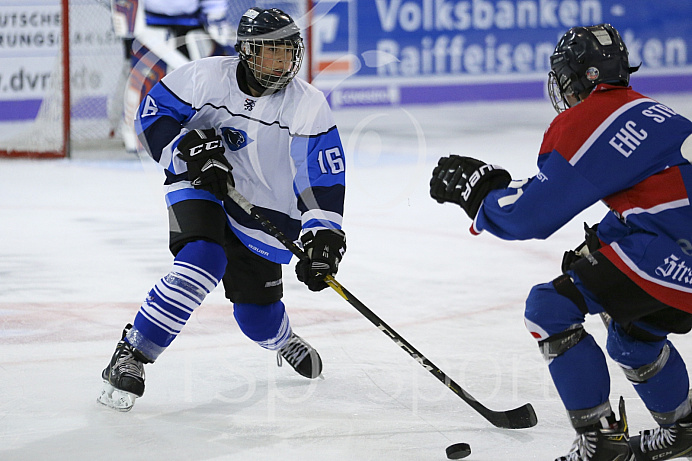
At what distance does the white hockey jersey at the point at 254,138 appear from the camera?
2590 mm

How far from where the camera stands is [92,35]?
755 centimetres

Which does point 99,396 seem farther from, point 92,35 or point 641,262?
point 92,35

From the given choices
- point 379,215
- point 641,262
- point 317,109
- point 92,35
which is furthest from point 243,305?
point 92,35

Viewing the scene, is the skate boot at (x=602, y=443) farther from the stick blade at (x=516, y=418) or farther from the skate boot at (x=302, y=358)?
the skate boot at (x=302, y=358)

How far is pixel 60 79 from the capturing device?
730 centimetres

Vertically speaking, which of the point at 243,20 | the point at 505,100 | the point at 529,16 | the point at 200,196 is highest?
the point at 243,20

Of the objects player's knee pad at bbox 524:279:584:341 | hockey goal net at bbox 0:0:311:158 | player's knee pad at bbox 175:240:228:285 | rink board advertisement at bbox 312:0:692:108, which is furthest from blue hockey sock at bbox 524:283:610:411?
rink board advertisement at bbox 312:0:692:108

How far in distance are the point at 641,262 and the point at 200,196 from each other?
3.81 feet

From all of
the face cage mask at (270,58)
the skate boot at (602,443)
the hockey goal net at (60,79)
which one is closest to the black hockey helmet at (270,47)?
the face cage mask at (270,58)

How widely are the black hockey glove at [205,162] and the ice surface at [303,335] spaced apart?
0.55 m

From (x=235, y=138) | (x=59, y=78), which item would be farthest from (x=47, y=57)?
(x=235, y=138)

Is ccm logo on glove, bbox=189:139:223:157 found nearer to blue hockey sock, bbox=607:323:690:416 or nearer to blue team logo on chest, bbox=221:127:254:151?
blue team logo on chest, bbox=221:127:254:151

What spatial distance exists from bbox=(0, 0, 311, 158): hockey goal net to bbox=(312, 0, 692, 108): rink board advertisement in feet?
5.25

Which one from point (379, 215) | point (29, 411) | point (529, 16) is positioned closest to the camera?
point (29, 411)
